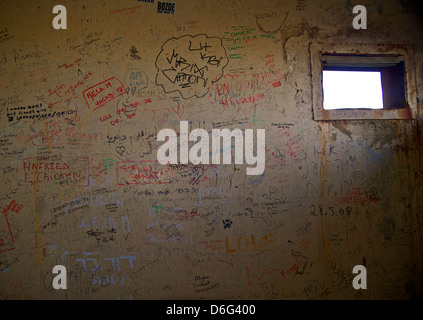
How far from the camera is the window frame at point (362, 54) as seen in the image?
3.00m

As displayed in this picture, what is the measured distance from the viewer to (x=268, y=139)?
9.70ft

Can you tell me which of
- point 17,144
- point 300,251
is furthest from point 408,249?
point 17,144

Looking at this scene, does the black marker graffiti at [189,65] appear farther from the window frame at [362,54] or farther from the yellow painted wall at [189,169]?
the window frame at [362,54]

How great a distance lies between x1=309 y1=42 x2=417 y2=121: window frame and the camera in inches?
118

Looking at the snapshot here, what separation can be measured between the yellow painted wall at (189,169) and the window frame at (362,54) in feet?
0.23

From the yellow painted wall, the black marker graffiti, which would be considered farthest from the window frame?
the black marker graffiti

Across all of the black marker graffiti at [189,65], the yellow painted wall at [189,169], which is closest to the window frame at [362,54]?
the yellow painted wall at [189,169]

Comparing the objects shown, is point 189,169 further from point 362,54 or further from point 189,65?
point 362,54

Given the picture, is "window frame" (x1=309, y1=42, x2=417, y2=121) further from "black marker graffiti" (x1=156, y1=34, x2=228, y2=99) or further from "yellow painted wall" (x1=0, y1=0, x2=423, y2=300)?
"black marker graffiti" (x1=156, y1=34, x2=228, y2=99)

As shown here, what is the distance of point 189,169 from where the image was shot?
2916 millimetres

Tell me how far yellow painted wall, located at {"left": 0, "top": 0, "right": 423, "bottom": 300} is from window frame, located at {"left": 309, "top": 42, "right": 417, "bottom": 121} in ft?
0.23

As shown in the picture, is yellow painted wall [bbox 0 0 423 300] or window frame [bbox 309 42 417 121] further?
window frame [bbox 309 42 417 121]
